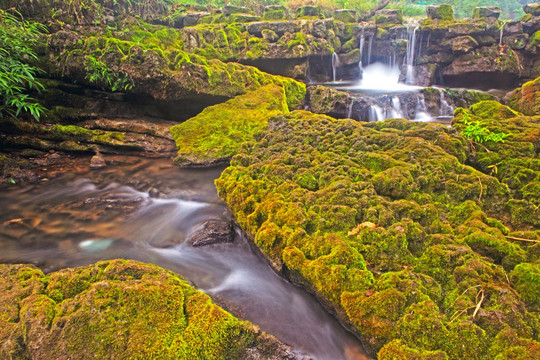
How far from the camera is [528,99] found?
7.91m

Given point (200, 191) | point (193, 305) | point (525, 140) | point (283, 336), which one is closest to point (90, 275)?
point (193, 305)

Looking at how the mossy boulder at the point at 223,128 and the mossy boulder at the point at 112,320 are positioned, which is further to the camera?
the mossy boulder at the point at 223,128

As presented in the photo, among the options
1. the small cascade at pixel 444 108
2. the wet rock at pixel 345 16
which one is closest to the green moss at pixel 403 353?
the small cascade at pixel 444 108

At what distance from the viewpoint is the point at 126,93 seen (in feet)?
31.4

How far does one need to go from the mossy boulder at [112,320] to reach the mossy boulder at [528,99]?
897 centimetres

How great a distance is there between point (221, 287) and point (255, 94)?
7.36 metres

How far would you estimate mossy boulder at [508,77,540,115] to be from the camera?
25.0 feet

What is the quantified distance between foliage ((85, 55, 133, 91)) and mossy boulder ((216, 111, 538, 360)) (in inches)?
206

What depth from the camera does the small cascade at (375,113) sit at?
10.8m

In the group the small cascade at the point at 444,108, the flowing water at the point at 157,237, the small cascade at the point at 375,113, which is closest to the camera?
the flowing water at the point at 157,237

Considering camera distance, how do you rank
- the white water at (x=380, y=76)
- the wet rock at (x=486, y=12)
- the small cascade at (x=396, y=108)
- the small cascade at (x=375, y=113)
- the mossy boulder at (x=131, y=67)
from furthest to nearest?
the wet rock at (x=486, y=12)
the white water at (x=380, y=76)
the small cascade at (x=396, y=108)
the small cascade at (x=375, y=113)
the mossy boulder at (x=131, y=67)

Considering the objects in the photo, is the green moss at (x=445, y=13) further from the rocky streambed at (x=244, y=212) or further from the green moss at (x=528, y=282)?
the green moss at (x=528, y=282)

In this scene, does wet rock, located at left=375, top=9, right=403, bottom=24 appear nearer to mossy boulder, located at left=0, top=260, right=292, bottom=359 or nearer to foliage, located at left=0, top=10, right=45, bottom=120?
foliage, located at left=0, top=10, right=45, bottom=120

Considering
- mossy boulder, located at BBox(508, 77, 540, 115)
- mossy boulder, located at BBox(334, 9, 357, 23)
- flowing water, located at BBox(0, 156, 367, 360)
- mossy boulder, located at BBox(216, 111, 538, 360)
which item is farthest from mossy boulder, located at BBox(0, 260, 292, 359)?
mossy boulder, located at BBox(334, 9, 357, 23)
